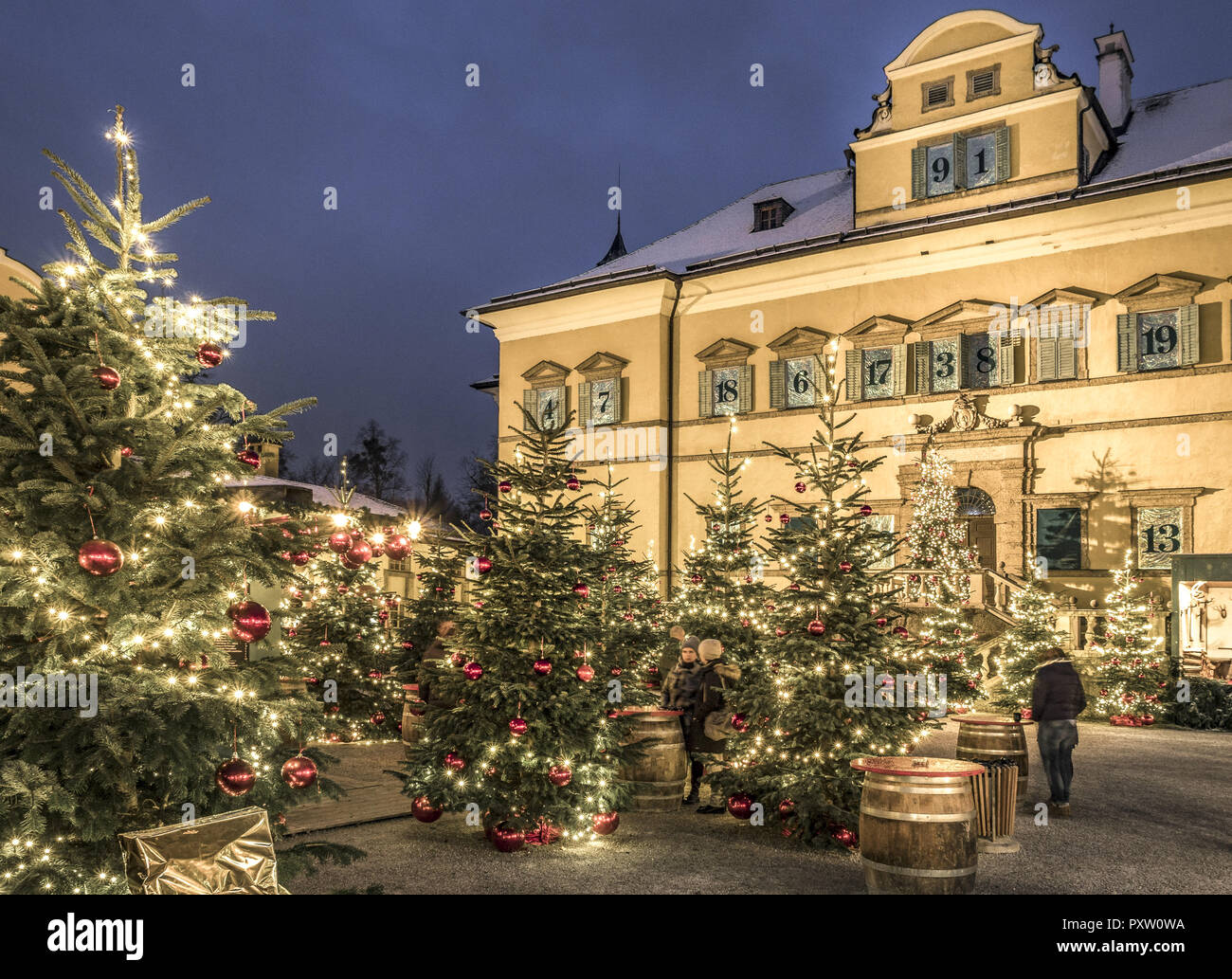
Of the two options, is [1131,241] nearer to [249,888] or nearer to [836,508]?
[836,508]

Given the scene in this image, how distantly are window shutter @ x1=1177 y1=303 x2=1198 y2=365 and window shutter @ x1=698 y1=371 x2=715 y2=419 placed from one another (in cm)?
1160

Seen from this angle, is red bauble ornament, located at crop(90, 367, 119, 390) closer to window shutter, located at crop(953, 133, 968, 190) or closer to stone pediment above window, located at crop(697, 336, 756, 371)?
stone pediment above window, located at crop(697, 336, 756, 371)

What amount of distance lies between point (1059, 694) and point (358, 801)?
286 inches

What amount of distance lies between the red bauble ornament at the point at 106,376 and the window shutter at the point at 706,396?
22.8m

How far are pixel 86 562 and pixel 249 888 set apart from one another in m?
1.75

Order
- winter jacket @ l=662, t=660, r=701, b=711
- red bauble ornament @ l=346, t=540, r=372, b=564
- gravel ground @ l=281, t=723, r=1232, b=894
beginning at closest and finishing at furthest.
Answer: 1. red bauble ornament @ l=346, t=540, r=372, b=564
2. gravel ground @ l=281, t=723, r=1232, b=894
3. winter jacket @ l=662, t=660, r=701, b=711

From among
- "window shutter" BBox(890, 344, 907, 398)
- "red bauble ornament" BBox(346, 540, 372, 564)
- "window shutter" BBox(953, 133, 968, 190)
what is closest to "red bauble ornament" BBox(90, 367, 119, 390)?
"red bauble ornament" BBox(346, 540, 372, 564)

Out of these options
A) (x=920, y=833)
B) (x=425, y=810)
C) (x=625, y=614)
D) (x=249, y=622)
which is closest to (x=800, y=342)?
(x=625, y=614)

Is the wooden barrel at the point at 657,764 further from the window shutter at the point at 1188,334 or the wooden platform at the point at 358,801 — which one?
the window shutter at the point at 1188,334

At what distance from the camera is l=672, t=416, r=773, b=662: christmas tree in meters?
14.2

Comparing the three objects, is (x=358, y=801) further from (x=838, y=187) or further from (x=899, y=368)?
(x=838, y=187)

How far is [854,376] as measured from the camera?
80.6 ft

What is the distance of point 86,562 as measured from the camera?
4531 mm
